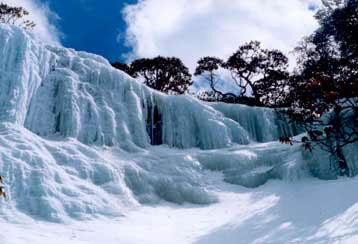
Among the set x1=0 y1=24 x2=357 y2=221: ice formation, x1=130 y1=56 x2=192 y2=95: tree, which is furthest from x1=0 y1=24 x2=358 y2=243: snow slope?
x1=130 y1=56 x2=192 y2=95: tree

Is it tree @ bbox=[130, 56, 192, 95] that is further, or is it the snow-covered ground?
tree @ bbox=[130, 56, 192, 95]

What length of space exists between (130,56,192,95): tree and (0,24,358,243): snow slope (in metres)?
12.9

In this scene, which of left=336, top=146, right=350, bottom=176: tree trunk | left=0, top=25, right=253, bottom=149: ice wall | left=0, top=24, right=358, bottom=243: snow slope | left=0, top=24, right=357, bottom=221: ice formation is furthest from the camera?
left=336, top=146, right=350, bottom=176: tree trunk

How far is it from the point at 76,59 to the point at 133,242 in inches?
446

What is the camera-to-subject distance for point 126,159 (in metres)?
16.4

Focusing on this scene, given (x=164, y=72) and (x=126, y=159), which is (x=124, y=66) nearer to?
(x=164, y=72)

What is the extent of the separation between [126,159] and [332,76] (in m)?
10.3

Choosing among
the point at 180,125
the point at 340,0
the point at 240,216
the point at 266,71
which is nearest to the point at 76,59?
the point at 180,125

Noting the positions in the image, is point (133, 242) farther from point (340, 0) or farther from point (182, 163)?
point (340, 0)

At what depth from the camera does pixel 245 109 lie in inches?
910

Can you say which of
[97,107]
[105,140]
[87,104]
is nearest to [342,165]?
[105,140]

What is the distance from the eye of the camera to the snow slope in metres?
11.9

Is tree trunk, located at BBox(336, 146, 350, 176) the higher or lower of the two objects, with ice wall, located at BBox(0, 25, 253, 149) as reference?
lower

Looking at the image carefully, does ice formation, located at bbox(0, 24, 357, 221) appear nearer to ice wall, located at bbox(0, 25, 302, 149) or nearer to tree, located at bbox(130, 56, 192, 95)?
ice wall, located at bbox(0, 25, 302, 149)
